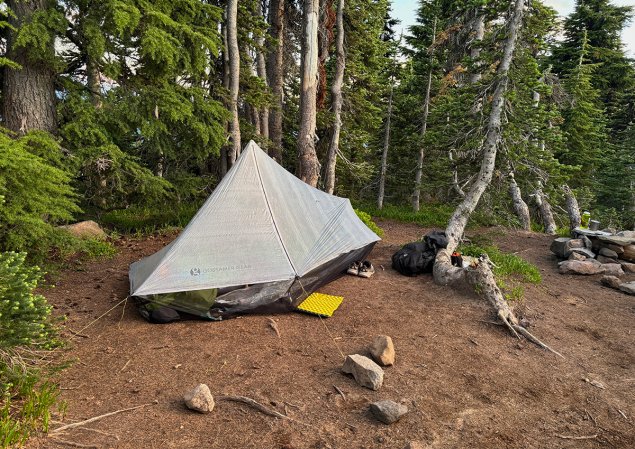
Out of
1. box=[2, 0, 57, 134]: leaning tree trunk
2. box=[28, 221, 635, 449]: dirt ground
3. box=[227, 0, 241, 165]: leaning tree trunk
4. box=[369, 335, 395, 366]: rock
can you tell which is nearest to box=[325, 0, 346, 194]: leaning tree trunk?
box=[227, 0, 241, 165]: leaning tree trunk

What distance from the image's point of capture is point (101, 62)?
783 centimetres

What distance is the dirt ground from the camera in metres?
3.20

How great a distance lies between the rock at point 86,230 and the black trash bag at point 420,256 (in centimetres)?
695

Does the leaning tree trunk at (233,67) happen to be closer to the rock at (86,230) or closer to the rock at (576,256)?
the rock at (86,230)

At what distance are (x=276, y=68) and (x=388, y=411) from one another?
1301 centimetres

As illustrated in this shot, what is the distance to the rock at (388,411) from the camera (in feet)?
10.9

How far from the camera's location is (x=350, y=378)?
4043mm

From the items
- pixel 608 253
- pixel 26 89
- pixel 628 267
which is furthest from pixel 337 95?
pixel 628 267

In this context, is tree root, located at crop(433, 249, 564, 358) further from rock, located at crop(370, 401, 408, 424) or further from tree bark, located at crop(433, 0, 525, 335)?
rock, located at crop(370, 401, 408, 424)

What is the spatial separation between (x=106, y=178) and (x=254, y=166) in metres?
3.79

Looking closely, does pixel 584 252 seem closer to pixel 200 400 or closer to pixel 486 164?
pixel 486 164

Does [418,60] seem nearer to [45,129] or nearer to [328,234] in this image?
[328,234]

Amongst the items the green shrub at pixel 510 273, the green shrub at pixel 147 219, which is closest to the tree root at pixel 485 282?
the green shrub at pixel 510 273

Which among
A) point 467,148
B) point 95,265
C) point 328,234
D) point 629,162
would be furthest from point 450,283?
point 629,162
